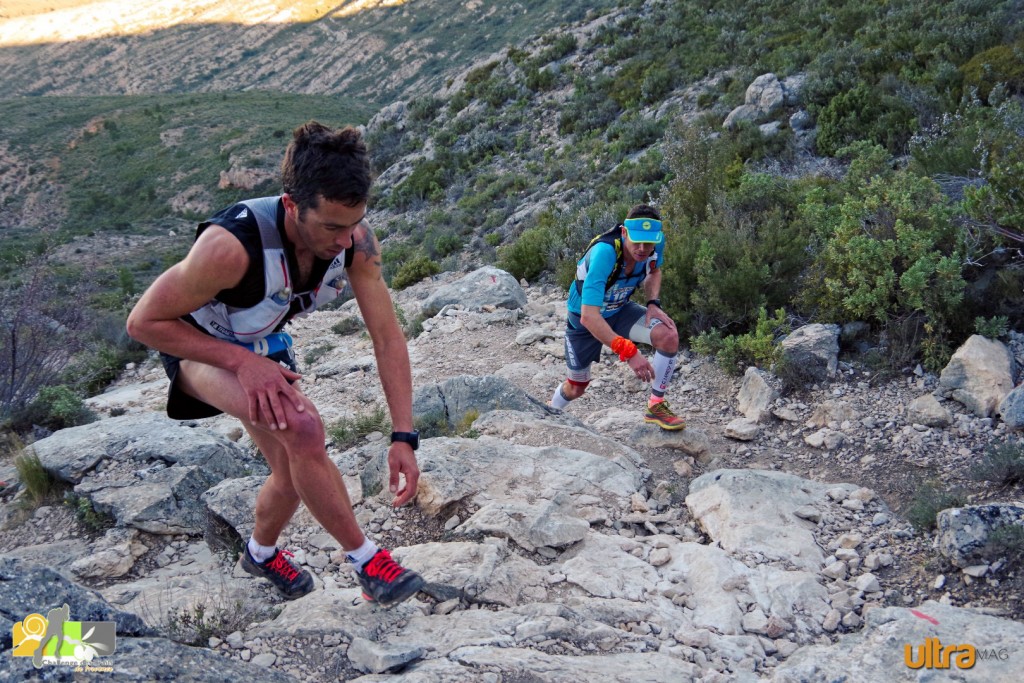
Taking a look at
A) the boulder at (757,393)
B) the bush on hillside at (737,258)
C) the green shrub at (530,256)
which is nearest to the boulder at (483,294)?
the green shrub at (530,256)

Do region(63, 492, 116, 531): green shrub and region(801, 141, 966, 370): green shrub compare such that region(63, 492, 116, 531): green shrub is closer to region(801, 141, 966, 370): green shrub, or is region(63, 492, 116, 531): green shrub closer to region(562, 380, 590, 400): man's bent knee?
region(562, 380, 590, 400): man's bent knee

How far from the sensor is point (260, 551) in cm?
292

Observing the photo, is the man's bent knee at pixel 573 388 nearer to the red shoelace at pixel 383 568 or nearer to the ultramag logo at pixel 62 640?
the red shoelace at pixel 383 568

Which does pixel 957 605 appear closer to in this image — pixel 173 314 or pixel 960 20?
pixel 173 314

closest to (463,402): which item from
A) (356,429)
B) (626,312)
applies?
(356,429)

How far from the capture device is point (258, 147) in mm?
33469

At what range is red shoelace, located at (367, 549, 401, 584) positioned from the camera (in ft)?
A: 8.88

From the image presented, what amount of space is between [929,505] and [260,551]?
2980 mm

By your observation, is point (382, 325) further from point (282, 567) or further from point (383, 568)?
point (282, 567)

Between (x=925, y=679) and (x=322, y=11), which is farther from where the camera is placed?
(x=322, y=11)

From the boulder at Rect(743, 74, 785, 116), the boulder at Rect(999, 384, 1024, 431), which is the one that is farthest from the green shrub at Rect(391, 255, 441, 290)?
the boulder at Rect(999, 384, 1024, 431)

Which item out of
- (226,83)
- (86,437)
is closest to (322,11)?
(226,83)

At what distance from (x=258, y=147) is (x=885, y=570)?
1349 inches

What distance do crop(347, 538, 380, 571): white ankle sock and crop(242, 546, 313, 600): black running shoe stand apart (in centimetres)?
38
